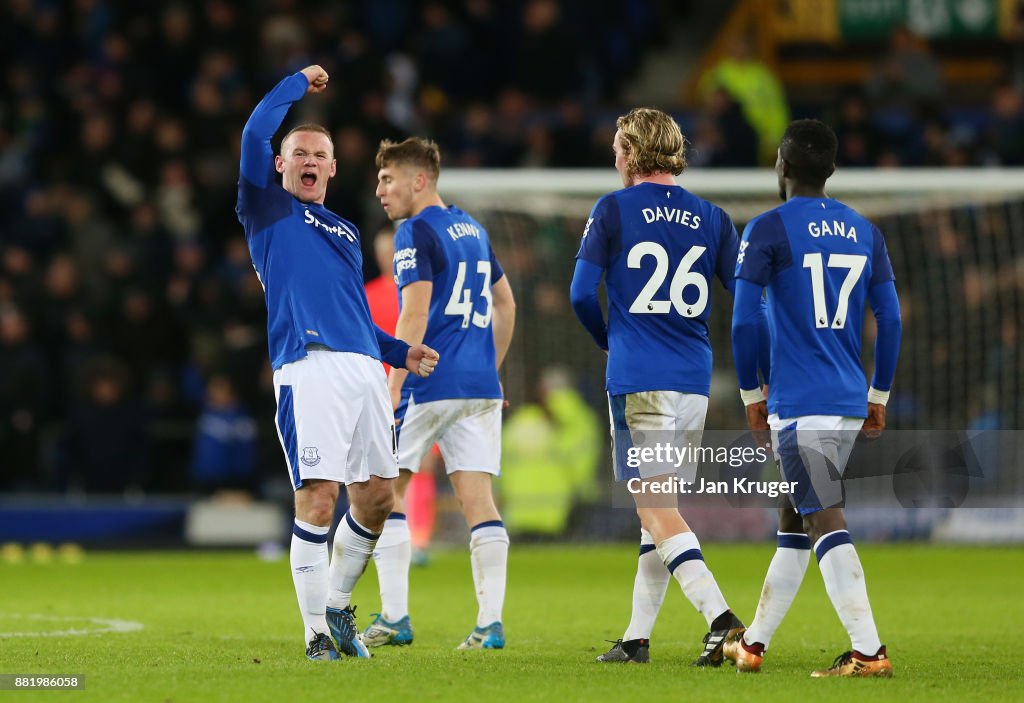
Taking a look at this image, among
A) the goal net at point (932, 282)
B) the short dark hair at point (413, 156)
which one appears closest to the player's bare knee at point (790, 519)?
the short dark hair at point (413, 156)

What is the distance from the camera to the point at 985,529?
1664 cm

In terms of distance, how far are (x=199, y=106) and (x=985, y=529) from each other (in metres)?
9.75

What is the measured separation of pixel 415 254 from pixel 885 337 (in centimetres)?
226

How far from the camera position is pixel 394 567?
8.25 meters

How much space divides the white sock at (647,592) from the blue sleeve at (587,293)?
939mm

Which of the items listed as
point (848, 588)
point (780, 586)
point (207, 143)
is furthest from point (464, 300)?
point (207, 143)

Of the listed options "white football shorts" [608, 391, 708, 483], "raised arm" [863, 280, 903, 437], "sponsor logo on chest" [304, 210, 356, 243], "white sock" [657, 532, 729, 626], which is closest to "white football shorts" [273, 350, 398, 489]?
"sponsor logo on chest" [304, 210, 356, 243]

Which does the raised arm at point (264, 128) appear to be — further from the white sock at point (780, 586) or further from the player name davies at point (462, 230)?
the white sock at point (780, 586)

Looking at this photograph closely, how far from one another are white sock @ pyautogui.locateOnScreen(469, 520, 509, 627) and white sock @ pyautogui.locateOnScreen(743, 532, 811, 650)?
1.46 m

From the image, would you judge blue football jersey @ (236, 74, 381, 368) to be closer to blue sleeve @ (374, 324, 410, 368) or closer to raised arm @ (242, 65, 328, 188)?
raised arm @ (242, 65, 328, 188)

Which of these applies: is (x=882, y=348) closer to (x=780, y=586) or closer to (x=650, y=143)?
(x=780, y=586)

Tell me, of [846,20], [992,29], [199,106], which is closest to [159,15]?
[199,106]

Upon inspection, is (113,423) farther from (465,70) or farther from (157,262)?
(465,70)

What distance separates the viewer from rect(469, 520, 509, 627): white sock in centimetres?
789
